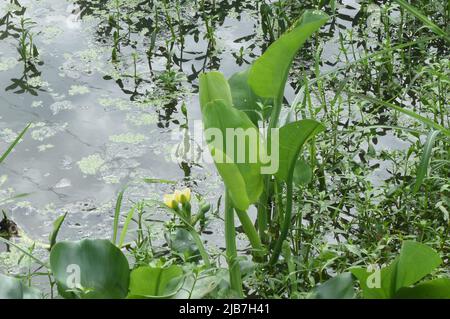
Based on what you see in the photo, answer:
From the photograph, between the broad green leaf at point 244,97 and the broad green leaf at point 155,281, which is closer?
the broad green leaf at point 155,281

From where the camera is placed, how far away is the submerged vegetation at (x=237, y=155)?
215 centimetres

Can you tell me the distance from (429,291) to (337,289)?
0.66 ft

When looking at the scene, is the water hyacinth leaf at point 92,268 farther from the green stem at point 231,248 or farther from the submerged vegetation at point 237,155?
Answer: the green stem at point 231,248

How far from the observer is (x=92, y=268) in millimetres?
2102

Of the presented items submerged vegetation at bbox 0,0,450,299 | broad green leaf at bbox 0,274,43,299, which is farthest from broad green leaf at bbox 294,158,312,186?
broad green leaf at bbox 0,274,43,299

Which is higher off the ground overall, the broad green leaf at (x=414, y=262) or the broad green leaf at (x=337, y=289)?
the broad green leaf at (x=414, y=262)

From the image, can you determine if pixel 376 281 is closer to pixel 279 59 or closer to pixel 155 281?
pixel 155 281

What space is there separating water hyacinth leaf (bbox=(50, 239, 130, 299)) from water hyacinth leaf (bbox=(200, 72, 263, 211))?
1.16ft

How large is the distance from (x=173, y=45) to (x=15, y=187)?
1.15 m

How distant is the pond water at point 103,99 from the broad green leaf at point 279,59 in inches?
18.2

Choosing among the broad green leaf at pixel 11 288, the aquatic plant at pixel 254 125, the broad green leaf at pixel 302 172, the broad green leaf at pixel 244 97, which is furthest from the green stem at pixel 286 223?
the broad green leaf at pixel 11 288

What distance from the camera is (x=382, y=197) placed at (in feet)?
9.27

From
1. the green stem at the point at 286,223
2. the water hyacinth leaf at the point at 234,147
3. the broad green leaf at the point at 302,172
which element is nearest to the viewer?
the water hyacinth leaf at the point at 234,147

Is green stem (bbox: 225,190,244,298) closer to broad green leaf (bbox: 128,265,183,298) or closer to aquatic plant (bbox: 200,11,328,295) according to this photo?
aquatic plant (bbox: 200,11,328,295)
